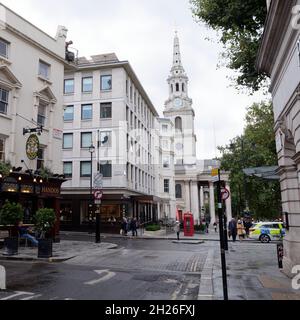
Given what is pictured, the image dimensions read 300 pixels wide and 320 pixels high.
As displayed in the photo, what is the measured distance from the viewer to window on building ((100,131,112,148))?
3491 centimetres

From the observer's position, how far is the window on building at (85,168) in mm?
Result: 35156

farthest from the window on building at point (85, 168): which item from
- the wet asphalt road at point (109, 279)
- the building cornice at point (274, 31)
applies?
the building cornice at point (274, 31)

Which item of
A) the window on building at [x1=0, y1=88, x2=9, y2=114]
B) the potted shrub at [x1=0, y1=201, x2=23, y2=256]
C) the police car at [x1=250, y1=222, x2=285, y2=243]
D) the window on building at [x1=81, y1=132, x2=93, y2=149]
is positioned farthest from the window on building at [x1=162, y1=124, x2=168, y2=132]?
the potted shrub at [x1=0, y1=201, x2=23, y2=256]

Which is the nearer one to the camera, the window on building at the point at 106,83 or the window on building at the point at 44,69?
the window on building at the point at 44,69

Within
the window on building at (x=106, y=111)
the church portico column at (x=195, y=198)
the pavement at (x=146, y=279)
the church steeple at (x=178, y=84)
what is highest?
the church steeple at (x=178, y=84)

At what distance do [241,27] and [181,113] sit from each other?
61.1 m

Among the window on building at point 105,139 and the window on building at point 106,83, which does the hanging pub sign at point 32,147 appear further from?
the window on building at point 106,83

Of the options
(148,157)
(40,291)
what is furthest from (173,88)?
(40,291)

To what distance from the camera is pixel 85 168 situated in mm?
35375

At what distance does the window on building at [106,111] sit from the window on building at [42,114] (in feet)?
44.9

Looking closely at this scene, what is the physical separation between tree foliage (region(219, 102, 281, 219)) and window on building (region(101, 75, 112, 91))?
1525cm

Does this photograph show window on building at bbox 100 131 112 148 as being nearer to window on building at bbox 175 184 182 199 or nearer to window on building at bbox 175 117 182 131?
window on building at bbox 175 184 182 199

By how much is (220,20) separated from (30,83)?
12162 mm

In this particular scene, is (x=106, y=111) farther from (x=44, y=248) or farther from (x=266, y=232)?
(x=44, y=248)
